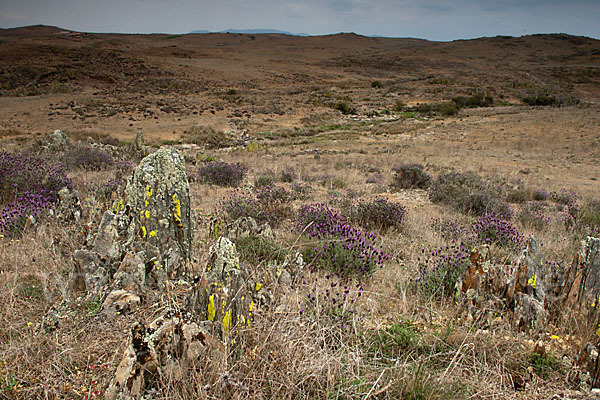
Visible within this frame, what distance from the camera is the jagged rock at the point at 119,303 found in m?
2.18

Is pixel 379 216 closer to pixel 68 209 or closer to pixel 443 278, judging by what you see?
pixel 443 278

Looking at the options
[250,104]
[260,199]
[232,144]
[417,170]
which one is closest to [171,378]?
[260,199]

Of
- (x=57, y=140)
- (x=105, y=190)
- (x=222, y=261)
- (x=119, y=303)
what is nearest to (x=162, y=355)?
(x=222, y=261)

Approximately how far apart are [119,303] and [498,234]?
14.7 ft

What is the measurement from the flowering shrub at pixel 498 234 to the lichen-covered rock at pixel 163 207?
3.78m

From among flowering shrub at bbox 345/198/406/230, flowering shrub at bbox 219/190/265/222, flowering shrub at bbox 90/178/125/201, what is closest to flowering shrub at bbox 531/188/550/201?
flowering shrub at bbox 345/198/406/230

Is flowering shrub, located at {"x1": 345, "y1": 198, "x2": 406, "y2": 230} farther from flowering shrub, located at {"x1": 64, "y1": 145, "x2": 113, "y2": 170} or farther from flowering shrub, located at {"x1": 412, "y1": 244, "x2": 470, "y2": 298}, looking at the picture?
→ flowering shrub, located at {"x1": 64, "y1": 145, "x2": 113, "y2": 170}

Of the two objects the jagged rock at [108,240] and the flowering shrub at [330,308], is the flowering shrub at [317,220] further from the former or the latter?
the jagged rock at [108,240]

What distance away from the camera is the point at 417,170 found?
952 centimetres

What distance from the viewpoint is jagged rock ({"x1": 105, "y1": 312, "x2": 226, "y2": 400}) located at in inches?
59.7

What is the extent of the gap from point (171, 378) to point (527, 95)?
161ft

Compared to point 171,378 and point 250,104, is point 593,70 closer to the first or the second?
point 250,104

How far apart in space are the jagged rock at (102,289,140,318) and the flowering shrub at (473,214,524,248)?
13.5 feet

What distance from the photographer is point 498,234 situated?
464cm
